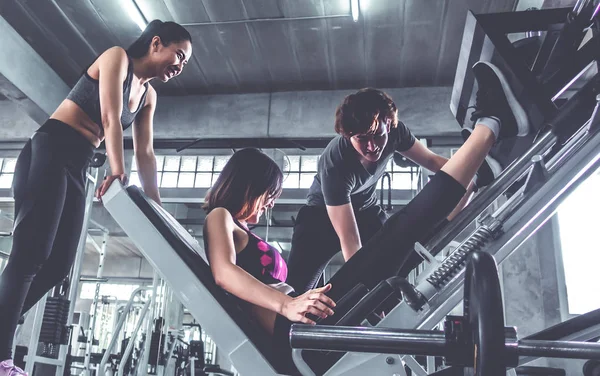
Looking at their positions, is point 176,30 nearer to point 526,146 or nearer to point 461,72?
point 461,72

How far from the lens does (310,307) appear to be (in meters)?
0.94

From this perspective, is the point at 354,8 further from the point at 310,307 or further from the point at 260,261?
the point at 310,307

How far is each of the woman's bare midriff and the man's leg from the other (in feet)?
2.53

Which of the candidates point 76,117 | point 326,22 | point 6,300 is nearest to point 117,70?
point 76,117

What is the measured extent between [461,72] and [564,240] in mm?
3377

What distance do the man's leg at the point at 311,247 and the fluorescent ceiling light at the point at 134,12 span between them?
2669mm

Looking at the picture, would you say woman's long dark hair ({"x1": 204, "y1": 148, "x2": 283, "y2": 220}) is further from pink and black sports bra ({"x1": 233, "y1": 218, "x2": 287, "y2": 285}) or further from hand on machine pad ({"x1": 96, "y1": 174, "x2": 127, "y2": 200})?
hand on machine pad ({"x1": 96, "y1": 174, "x2": 127, "y2": 200})

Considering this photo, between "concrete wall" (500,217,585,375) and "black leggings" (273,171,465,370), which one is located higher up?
"concrete wall" (500,217,585,375)

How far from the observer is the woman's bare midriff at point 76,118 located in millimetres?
1472

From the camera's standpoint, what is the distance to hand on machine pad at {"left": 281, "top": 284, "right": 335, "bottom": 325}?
937 mm

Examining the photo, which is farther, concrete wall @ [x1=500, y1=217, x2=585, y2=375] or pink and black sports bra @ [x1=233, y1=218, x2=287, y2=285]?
concrete wall @ [x1=500, y1=217, x2=585, y2=375]

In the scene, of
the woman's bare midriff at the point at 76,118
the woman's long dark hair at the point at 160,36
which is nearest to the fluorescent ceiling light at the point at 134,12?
the woman's long dark hair at the point at 160,36

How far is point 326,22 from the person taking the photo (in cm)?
388

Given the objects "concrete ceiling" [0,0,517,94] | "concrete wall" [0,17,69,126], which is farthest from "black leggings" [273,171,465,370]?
"concrete wall" [0,17,69,126]
